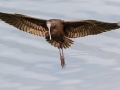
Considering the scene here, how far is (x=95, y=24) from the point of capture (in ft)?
119

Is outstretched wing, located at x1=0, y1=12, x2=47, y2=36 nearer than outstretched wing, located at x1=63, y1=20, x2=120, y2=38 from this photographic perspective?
No

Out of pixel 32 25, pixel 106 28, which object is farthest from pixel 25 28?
pixel 106 28

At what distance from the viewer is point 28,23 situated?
3728cm

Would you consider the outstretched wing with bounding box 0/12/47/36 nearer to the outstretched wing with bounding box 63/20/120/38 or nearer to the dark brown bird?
the dark brown bird

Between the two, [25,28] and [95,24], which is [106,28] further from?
[25,28]

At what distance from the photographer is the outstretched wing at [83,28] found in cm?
3616

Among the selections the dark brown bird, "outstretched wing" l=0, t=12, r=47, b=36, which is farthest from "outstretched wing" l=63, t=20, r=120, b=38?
"outstretched wing" l=0, t=12, r=47, b=36

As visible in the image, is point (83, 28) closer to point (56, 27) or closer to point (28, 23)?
point (56, 27)

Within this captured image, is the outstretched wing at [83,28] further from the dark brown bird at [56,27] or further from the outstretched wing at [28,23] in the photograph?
the outstretched wing at [28,23]

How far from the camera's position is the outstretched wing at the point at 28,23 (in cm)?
3684

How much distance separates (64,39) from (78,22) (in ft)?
2.37

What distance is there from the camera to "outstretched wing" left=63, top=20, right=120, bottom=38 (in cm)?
3616

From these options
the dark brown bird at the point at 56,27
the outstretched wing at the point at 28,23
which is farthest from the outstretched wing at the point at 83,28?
the outstretched wing at the point at 28,23

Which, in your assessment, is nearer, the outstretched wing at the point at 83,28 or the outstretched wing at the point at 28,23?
the outstretched wing at the point at 83,28
